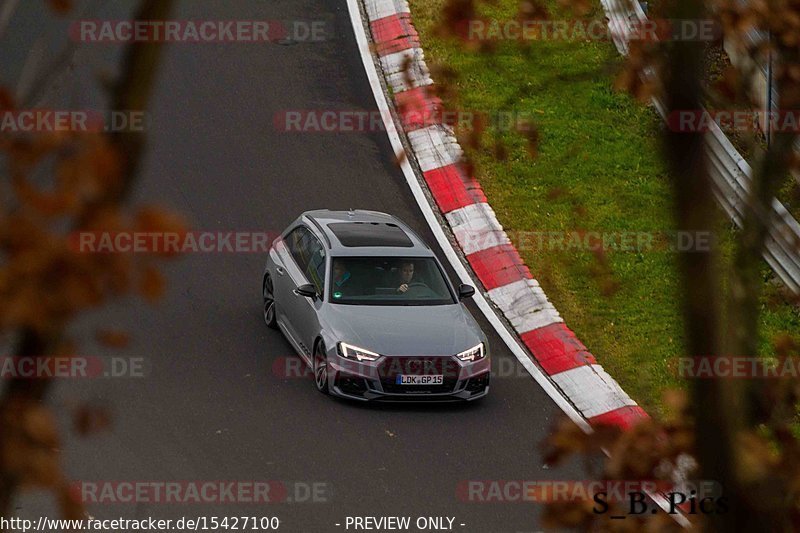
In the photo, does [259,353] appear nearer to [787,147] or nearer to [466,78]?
[466,78]

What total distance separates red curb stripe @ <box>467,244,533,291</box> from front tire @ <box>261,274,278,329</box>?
2.37 meters

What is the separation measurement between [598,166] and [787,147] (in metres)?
11.7

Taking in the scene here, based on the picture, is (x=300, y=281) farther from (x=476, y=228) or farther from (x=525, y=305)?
(x=476, y=228)

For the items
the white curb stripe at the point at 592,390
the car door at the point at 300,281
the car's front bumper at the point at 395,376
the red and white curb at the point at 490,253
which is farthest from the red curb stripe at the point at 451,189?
the car's front bumper at the point at 395,376

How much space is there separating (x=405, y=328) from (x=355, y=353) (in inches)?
22.7

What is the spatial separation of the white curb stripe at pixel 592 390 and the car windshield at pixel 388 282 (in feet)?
4.58

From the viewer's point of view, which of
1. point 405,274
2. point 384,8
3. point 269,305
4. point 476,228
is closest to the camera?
point 405,274

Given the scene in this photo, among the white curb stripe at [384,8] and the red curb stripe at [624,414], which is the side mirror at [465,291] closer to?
the red curb stripe at [624,414]

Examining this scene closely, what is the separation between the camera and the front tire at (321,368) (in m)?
11.2

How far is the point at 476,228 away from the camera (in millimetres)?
14289

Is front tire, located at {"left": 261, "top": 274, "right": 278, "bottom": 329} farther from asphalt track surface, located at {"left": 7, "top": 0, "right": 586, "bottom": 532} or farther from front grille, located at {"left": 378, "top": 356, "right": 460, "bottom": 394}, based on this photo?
front grille, located at {"left": 378, "top": 356, "right": 460, "bottom": 394}

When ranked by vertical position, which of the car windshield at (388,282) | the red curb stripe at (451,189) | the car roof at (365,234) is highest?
the car roof at (365,234)

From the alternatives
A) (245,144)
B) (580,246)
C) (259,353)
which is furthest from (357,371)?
(245,144)

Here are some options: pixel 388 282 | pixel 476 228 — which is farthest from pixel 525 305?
pixel 388 282
